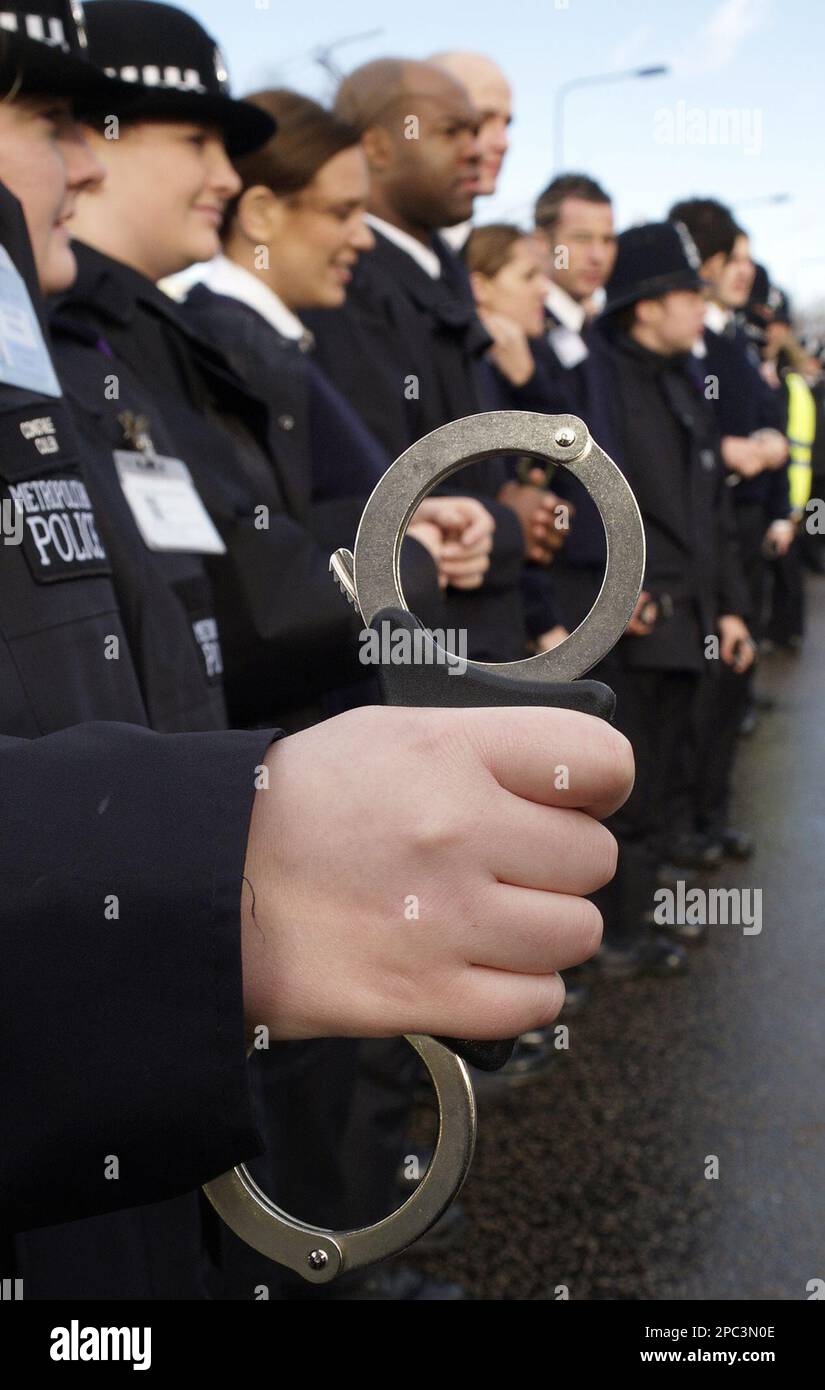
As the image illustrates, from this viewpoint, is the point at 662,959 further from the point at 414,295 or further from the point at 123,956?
the point at 123,956

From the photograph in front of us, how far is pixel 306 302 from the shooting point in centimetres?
266

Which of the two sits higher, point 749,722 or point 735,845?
point 735,845

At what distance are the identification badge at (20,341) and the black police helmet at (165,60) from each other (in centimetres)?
100

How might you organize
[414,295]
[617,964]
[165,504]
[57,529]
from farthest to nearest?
[617,964]
[414,295]
[165,504]
[57,529]

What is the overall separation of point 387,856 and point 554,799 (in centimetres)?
8

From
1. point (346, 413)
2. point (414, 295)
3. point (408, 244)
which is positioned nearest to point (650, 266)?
point (408, 244)

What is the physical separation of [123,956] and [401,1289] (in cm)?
222

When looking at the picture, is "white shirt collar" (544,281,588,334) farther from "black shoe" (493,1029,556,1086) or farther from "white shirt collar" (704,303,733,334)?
"black shoe" (493,1029,556,1086)

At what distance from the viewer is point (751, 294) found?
337 inches

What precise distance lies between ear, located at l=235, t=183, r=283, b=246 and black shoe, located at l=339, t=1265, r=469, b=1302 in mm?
2010

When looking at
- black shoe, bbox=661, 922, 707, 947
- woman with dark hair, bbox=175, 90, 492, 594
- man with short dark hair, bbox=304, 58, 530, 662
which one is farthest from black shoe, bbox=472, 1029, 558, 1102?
woman with dark hair, bbox=175, 90, 492, 594

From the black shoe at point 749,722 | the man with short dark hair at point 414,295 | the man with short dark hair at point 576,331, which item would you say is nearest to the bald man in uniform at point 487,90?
the man with short dark hair at point 576,331

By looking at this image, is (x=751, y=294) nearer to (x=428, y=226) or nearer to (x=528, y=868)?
(x=428, y=226)
